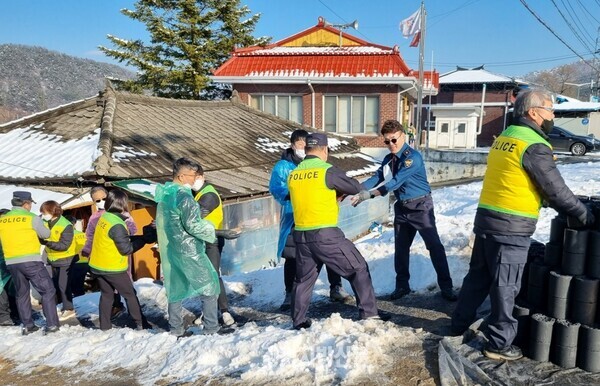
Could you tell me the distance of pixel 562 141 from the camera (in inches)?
973

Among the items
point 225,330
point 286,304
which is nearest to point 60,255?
point 225,330

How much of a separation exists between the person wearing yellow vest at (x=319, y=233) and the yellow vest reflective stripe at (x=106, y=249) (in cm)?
209

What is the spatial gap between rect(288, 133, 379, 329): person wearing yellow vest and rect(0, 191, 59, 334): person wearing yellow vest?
315 centimetres

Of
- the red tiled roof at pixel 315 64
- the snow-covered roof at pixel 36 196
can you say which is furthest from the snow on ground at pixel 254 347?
the red tiled roof at pixel 315 64

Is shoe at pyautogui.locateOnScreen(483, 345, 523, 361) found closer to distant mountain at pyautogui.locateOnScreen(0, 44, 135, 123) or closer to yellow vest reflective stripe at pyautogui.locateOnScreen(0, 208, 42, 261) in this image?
yellow vest reflective stripe at pyautogui.locateOnScreen(0, 208, 42, 261)

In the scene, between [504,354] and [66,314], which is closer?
[504,354]

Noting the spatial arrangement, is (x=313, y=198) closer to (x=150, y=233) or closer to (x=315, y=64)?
(x=150, y=233)

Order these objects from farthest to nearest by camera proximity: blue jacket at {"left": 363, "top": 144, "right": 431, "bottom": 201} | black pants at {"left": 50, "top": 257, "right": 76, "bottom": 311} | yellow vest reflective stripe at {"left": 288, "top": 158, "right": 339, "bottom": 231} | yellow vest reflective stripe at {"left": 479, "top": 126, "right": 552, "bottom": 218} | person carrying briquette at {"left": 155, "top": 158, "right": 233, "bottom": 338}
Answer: black pants at {"left": 50, "top": 257, "right": 76, "bottom": 311} < blue jacket at {"left": 363, "top": 144, "right": 431, "bottom": 201} < person carrying briquette at {"left": 155, "top": 158, "right": 233, "bottom": 338} < yellow vest reflective stripe at {"left": 288, "top": 158, "right": 339, "bottom": 231} < yellow vest reflective stripe at {"left": 479, "top": 126, "right": 552, "bottom": 218}

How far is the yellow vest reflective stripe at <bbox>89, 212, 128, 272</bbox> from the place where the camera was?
5.00 m

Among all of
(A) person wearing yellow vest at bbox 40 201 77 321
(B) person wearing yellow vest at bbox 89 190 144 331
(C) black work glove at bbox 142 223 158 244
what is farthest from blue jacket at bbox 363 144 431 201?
(A) person wearing yellow vest at bbox 40 201 77 321

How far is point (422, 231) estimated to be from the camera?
495 cm

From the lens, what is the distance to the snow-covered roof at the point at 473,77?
36003 millimetres

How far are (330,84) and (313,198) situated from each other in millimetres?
17401

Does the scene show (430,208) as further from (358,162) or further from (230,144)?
(358,162)
